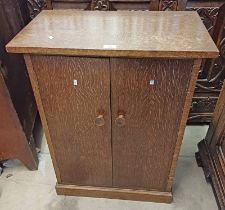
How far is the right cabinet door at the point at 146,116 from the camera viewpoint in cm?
86

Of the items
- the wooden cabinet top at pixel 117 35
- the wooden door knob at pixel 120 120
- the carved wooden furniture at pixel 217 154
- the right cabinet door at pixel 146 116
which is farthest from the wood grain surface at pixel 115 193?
the wooden cabinet top at pixel 117 35

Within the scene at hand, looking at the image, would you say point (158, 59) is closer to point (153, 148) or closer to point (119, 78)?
point (119, 78)

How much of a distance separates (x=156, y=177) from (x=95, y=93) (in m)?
0.56

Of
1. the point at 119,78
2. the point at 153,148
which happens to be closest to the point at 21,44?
the point at 119,78

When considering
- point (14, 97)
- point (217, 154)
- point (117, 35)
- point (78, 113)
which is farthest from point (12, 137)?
point (217, 154)

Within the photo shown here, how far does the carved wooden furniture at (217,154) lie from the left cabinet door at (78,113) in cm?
55

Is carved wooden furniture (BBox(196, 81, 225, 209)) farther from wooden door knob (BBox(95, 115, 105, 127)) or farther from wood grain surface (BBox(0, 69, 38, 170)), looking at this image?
wood grain surface (BBox(0, 69, 38, 170))

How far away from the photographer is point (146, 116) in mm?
997

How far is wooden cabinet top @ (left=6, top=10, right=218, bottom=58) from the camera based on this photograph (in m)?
0.80

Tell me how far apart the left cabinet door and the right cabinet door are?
0.14ft

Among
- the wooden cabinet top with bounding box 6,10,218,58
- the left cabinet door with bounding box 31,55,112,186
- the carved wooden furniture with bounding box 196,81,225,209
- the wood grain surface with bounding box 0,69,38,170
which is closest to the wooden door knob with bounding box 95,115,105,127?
→ the left cabinet door with bounding box 31,55,112,186

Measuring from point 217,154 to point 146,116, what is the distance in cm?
58

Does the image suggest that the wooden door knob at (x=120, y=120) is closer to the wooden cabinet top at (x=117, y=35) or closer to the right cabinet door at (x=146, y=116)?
the right cabinet door at (x=146, y=116)

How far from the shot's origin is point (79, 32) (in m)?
0.92
